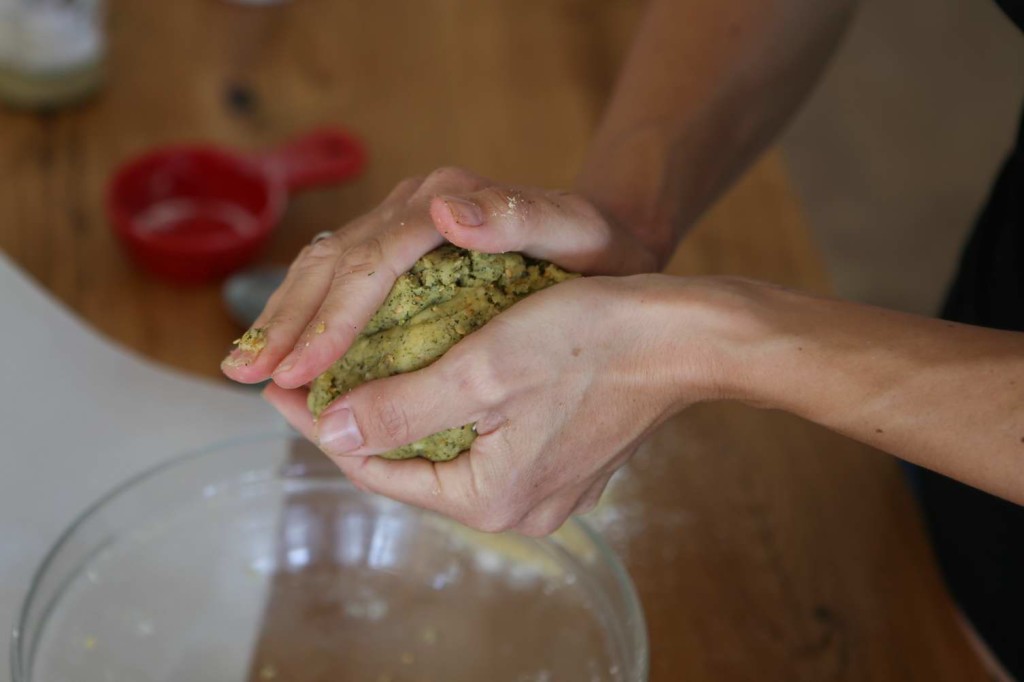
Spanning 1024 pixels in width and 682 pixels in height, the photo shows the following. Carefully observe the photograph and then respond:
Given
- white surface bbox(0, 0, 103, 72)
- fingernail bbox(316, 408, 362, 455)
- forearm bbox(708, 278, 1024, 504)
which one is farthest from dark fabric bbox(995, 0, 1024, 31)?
white surface bbox(0, 0, 103, 72)

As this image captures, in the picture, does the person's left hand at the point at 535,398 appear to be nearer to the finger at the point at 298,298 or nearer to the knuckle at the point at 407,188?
the finger at the point at 298,298

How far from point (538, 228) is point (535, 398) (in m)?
0.14

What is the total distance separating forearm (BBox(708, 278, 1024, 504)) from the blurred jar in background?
110 cm

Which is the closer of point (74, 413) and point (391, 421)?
point (391, 421)

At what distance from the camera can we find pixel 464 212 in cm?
81

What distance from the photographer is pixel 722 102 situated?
1.16 m

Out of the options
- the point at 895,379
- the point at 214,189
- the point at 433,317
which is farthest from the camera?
the point at 214,189

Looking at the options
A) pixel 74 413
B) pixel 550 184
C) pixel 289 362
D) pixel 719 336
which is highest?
pixel 719 336

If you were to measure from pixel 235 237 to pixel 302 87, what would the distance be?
429 mm

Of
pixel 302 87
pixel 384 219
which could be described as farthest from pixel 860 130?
pixel 384 219

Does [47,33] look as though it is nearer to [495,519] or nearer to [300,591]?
[300,591]

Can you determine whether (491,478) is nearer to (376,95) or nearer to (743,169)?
(743,169)

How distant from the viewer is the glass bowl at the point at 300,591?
3.07ft

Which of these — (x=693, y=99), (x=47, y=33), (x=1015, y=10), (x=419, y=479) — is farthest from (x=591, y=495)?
(x=47, y=33)
